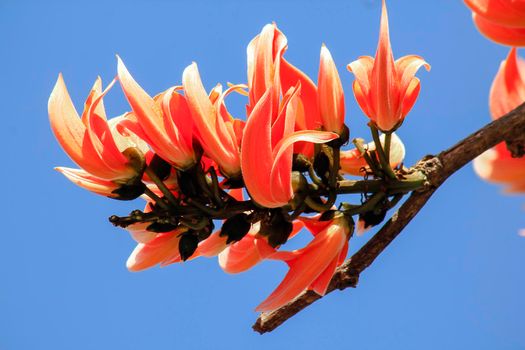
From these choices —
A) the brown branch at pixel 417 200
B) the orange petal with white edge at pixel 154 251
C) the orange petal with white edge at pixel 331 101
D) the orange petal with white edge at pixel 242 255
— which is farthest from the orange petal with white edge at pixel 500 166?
the orange petal with white edge at pixel 154 251

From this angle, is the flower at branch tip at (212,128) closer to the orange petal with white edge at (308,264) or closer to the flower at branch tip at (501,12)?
the orange petal with white edge at (308,264)

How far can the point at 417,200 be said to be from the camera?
85 centimetres

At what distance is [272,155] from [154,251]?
247mm

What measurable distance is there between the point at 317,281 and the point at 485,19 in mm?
402

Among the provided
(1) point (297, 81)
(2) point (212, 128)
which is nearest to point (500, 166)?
(1) point (297, 81)

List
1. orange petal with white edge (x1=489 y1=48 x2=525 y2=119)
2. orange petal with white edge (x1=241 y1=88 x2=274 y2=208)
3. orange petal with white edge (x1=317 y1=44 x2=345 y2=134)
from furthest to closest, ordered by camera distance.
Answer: orange petal with white edge (x1=489 y1=48 x2=525 y2=119) → orange petal with white edge (x1=317 y1=44 x2=345 y2=134) → orange petal with white edge (x1=241 y1=88 x2=274 y2=208)

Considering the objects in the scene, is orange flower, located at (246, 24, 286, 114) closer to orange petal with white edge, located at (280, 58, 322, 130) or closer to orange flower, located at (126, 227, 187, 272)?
orange petal with white edge, located at (280, 58, 322, 130)

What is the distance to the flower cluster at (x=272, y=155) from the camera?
2.62ft

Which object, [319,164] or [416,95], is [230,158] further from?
[416,95]

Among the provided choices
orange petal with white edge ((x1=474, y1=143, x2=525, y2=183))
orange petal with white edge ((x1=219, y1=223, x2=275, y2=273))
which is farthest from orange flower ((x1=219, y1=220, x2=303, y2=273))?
orange petal with white edge ((x1=474, y1=143, x2=525, y2=183))

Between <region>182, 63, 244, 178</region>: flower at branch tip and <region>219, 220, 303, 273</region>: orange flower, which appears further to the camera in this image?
<region>219, 220, 303, 273</region>: orange flower

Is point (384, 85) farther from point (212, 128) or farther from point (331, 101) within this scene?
point (212, 128)

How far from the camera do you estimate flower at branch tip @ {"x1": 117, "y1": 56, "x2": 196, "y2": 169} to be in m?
0.80

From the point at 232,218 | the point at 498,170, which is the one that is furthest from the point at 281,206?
the point at 498,170
